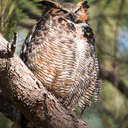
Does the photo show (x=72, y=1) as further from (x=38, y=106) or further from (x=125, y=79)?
(x=125, y=79)

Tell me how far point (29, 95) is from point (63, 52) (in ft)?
1.56

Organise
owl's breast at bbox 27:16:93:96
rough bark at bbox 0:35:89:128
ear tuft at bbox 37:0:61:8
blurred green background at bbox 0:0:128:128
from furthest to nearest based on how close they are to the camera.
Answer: blurred green background at bbox 0:0:128:128 → ear tuft at bbox 37:0:61:8 → owl's breast at bbox 27:16:93:96 → rough bark at bbox 0:35:89:128

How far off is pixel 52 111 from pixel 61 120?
0.06 meters

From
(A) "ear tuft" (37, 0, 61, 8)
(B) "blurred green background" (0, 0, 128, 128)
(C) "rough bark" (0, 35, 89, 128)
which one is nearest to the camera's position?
(C) "rough bark" (0, 35, 89, 128)

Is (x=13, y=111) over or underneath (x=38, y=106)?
underneath

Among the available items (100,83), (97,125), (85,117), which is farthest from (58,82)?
(97,125)

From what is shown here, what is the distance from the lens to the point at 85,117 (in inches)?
111

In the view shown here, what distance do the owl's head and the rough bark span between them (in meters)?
0.63

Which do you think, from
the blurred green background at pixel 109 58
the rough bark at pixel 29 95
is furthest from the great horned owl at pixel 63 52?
the rough bark at pixel 29 95

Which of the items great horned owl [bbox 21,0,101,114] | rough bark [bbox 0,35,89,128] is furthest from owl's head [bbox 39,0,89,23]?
rough bark [bbox 0,35,89,128]

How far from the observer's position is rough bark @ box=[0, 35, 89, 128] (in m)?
1.74

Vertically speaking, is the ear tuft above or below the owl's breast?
above

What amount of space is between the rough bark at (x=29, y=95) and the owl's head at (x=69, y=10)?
631 millimetres

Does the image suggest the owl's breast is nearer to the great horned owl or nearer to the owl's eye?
the great horned owl
